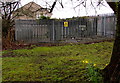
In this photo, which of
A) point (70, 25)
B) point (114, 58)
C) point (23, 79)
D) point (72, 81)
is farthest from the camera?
point (70, 25)

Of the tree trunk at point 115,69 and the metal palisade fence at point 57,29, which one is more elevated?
the metal palisade fence at point 57,29

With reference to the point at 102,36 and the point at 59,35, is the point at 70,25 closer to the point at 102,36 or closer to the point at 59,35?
the point at 59,35

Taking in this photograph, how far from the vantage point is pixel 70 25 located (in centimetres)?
1552

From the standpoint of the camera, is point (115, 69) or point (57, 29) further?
point (57, 29)

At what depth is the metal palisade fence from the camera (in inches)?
589

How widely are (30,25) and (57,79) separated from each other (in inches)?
499

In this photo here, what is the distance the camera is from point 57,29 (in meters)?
15.1

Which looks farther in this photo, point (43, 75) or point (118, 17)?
point (43, 75)

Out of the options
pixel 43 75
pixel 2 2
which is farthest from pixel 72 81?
pixel 2 2

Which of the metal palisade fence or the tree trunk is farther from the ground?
the metal palisade fence

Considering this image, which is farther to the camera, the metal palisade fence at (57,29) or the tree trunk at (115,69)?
the metal palisade fence at (57,29)

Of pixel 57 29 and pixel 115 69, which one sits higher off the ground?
pixel 57 29

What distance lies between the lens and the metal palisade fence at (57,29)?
14969 mm

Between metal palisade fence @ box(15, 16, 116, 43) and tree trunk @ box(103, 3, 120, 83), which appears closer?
tree trunk @ box(103, 3, 120, 83)
